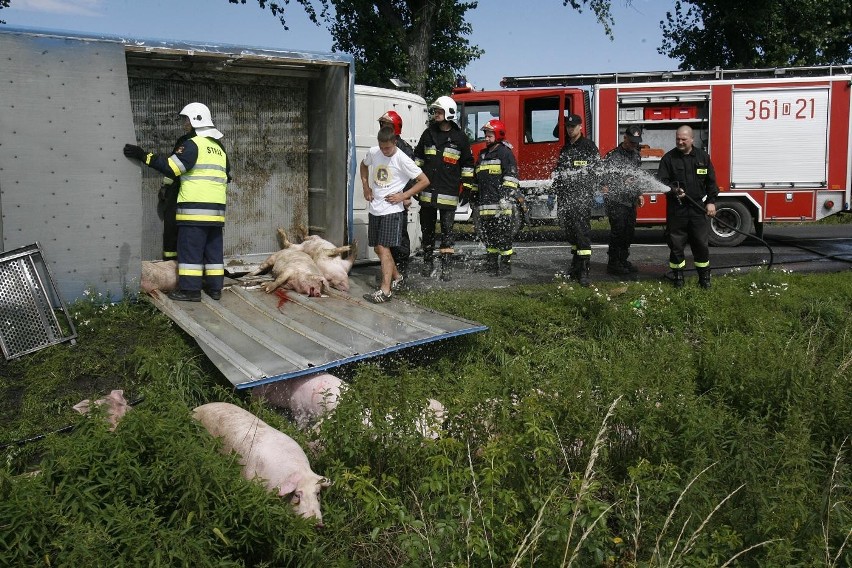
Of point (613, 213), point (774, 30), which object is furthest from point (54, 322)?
point (774, 30)

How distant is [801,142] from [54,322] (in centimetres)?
1156

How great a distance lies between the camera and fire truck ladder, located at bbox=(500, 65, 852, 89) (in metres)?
13.6

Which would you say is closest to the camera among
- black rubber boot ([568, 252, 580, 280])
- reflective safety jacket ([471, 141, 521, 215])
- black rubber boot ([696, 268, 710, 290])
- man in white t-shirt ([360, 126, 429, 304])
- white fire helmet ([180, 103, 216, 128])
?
white fire helmet ([180, 103, 216, 128])

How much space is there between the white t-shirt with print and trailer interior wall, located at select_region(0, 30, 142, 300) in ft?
7.47

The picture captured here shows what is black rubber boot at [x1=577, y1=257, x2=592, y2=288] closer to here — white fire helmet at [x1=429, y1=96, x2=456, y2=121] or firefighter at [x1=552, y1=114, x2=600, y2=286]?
firefighter at [x1=552, y1=114, x2=600, y2=286]

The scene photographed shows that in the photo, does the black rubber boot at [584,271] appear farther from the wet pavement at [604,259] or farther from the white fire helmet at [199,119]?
the white fire helmet at [199,119]

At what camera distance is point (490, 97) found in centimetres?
1415

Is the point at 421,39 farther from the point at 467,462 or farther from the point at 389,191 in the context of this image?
the point at 467,462

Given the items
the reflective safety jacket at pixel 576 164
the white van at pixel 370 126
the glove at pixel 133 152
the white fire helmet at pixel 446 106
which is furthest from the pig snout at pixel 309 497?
the white fire helmet at pixel 446 106

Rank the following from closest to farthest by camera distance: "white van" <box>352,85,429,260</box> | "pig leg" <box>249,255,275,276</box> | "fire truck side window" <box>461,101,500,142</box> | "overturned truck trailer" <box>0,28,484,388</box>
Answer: "overturned truck trailer" <box>0,28,484,388</box>
"pig leg" <box>249,255,275,276</box>
"white van" <box>352,85,429,260</box>
"fire truck side window" <box>461,101,500,142</box>

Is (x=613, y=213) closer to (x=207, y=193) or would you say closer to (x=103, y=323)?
(x=207, y=193)

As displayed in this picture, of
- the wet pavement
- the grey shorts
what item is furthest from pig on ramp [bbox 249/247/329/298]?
the wet pavement

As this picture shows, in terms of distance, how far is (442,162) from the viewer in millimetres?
9750

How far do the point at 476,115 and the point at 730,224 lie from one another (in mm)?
4559
